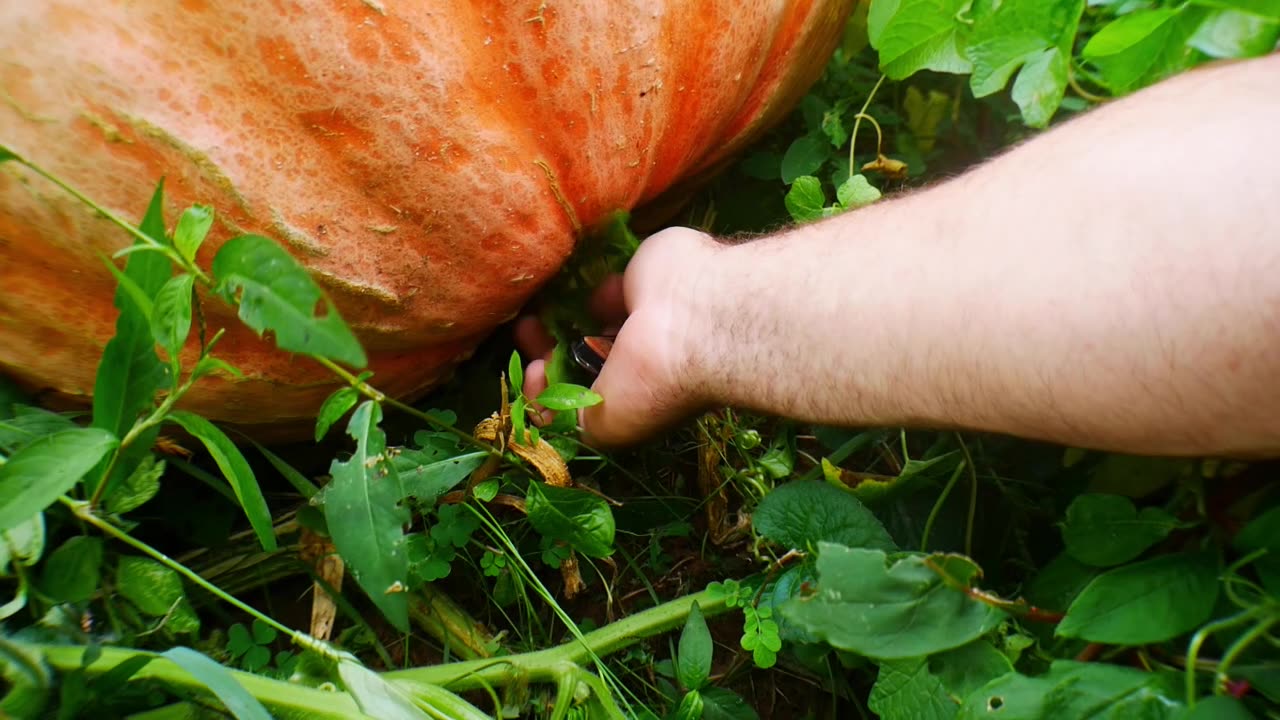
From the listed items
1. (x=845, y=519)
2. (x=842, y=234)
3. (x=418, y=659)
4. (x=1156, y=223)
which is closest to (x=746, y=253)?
(x=842, y=234)

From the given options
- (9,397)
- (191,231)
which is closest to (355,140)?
(191,231)

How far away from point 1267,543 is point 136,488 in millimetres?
922

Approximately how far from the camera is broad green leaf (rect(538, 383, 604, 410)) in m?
0.83

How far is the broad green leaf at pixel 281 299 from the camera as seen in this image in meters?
0.52

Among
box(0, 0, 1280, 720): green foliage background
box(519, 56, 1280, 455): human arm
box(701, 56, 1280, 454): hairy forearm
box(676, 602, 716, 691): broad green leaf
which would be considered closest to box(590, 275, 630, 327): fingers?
box(0, 0, 1280, 720): green foliage background

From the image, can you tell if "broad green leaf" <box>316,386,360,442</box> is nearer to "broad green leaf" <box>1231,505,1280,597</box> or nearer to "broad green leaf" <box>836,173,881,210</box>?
"broad green leaf" <box>836,173,881,210</box>

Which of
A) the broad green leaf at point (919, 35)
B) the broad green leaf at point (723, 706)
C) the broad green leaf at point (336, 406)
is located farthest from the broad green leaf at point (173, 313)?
the broad green leaf at point (919, 35)

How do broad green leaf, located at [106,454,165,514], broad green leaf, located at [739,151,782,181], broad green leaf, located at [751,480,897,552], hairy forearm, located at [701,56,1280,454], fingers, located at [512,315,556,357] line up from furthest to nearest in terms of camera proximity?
broad green leaf, located at [739,151,782,181] < fingers, located at [512,315,556,357] < broad green leaf, located at [751,480,897,552] < broad green leaf, located at [106,454,165,514] < hairy forearm, located at [701,56,1280,454]

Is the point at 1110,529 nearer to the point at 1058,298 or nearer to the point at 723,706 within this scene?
the point at 1058,298

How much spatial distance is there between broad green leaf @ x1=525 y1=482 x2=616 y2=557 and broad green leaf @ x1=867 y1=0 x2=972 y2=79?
571 mm

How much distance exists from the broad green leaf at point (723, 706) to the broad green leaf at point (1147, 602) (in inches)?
13.4

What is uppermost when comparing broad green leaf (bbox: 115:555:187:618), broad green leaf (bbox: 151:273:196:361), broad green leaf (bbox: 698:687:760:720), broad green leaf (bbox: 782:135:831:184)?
broad green leaf (bbox: 151:273:196:361)

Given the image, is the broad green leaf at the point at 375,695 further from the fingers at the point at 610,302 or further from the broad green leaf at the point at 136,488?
the fingers at the point at 610,302

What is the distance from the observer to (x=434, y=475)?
0.85 m
